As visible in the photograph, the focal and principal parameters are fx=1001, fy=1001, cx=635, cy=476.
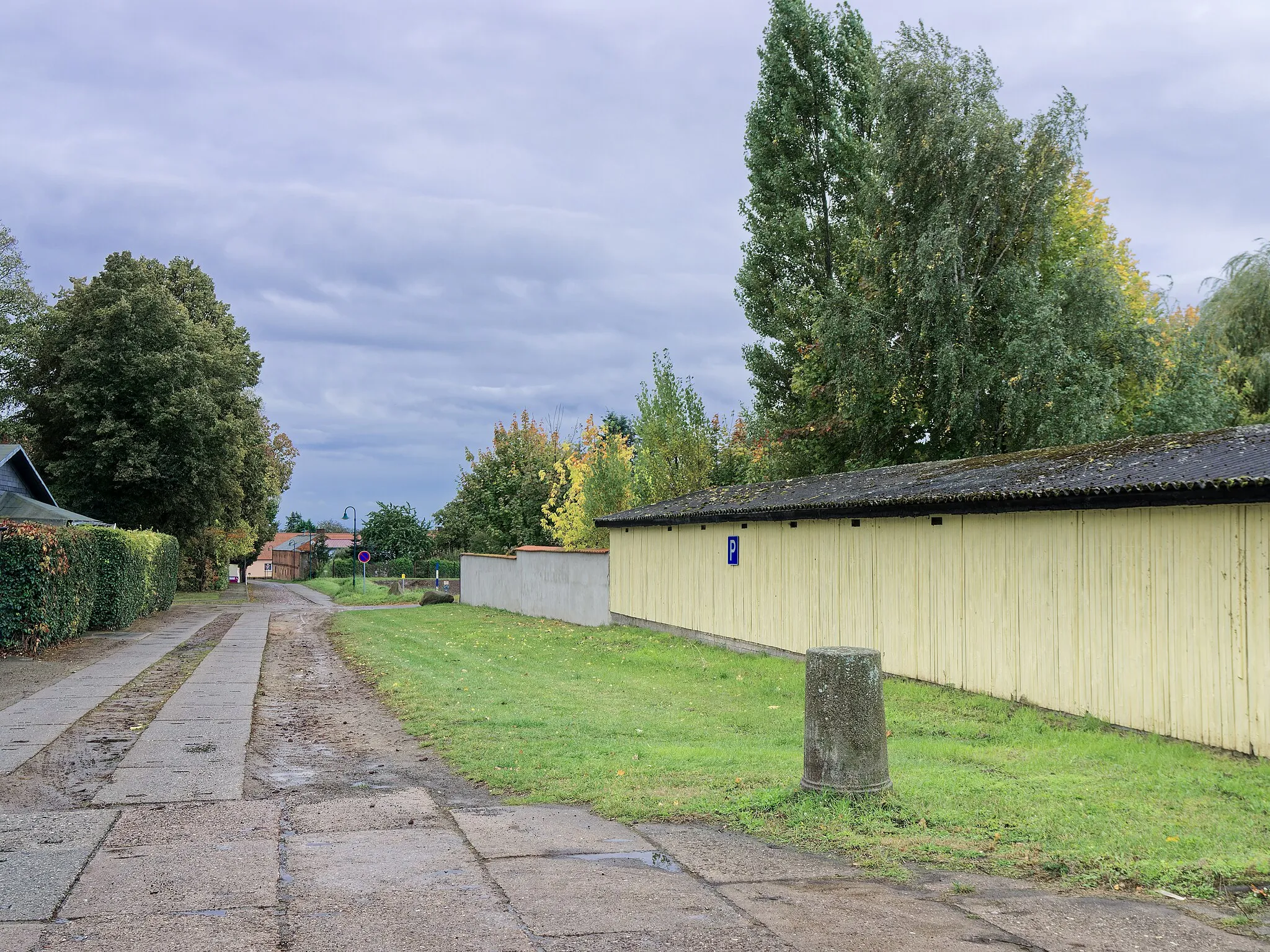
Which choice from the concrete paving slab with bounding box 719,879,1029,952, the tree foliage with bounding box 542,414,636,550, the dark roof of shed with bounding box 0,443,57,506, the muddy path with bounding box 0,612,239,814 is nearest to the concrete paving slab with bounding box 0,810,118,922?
the muddy path with bounding box 0,612,239,814

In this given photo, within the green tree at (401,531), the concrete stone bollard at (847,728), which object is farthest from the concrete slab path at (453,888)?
the green tree at (401,531)

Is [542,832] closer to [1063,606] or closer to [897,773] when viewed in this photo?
[897,773]

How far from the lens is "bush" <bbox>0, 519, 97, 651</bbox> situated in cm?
1702

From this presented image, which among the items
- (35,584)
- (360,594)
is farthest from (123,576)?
(360,594)

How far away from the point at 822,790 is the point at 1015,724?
4732 millimetres

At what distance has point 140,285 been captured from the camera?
43469 mm

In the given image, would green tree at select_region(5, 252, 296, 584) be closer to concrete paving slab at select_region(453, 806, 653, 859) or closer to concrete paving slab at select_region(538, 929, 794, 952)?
concrete paving slab at select_region(453, 806, 653, 859)

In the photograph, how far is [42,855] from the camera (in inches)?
215

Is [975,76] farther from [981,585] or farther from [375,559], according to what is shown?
[375,559]

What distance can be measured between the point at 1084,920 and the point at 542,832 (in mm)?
3041

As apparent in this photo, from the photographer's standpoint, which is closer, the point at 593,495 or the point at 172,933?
the point at 172,933

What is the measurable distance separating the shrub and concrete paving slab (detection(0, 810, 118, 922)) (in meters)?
17.6

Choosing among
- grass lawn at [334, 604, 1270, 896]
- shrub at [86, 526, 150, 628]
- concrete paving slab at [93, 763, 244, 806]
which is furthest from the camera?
shrub at [86, 526, 150, 628]

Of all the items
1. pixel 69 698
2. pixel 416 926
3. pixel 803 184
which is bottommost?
pixel 69 698
